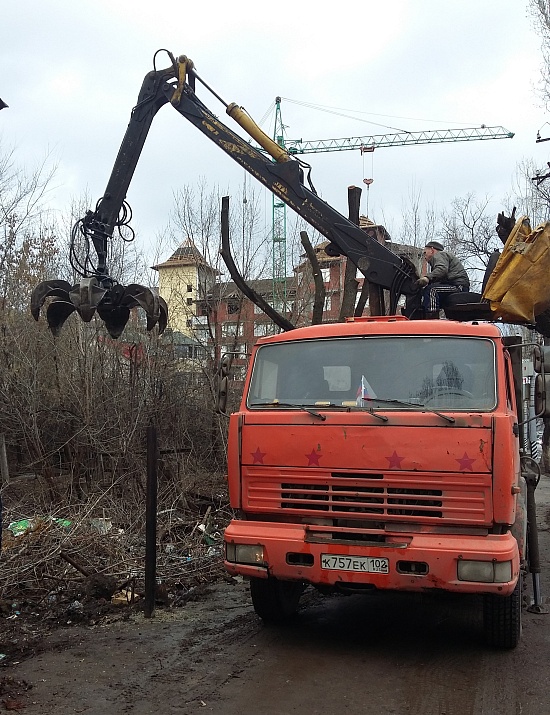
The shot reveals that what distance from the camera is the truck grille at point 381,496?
4773 millimetres

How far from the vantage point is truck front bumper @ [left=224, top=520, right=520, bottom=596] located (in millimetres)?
4617

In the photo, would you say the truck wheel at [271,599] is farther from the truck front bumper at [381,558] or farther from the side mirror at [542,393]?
the side mirror at [542,393]

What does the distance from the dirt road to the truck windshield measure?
1831mm

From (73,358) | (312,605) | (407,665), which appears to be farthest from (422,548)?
(73,358)

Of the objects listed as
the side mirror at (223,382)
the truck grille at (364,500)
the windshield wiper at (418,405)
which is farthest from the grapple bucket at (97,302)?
the windshield wiper at (418,405)

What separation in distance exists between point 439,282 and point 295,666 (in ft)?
15.6

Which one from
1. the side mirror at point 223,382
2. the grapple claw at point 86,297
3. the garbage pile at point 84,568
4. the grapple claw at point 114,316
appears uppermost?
the grapple claw at point 86,297

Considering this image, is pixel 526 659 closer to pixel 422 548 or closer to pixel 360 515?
pixel 422 548

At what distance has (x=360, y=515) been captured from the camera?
4.99 meters

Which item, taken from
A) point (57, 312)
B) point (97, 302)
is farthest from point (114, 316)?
point (57, 312)

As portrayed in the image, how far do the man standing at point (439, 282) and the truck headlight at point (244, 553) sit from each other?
12.9ft

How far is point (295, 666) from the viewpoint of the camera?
195 inches

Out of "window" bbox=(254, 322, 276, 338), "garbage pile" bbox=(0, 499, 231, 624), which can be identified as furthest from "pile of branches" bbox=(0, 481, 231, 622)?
"window" bbox=(254, 322, 276, 338)

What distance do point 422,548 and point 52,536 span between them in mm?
4068
